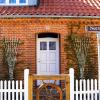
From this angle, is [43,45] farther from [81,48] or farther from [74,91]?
[74,91]

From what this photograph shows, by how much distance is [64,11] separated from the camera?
56.6 feet

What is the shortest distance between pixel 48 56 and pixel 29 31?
4.82 ft

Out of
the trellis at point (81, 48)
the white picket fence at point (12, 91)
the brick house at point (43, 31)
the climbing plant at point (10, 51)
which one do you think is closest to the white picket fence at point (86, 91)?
the white picket fence at point (12, 91)

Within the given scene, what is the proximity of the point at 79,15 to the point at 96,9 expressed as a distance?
1303 mm

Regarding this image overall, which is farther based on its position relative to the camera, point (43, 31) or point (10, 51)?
point (43, 31)

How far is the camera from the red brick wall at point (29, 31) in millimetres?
17094

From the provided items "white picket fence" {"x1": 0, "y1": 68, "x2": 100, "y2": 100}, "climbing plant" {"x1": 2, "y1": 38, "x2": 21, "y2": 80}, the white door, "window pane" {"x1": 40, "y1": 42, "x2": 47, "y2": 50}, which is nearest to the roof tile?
"climbing plant" {"x1": 2, "y1": 38, "x2": 21, "y2": 80}

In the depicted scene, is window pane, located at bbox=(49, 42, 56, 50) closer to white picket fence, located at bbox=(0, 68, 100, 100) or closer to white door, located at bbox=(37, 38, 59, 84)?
white door, located at bbox=(37, 38, 59, 84)

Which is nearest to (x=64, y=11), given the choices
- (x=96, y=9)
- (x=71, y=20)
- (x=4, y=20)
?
(x=71, y=20)

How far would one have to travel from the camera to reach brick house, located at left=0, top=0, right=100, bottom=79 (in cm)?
1692

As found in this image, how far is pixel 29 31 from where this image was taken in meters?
17.2

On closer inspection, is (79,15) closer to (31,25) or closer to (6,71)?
(31,25)

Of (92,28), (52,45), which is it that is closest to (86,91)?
(92,28)

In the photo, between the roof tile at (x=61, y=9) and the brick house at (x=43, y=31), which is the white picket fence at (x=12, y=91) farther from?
the roof tile at (x=61, y=9)
